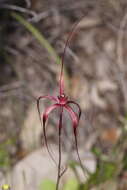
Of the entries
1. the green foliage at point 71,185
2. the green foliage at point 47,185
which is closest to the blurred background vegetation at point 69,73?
the green foliage at point 71,185

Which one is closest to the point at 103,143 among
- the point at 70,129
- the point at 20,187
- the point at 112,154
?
the point at 70,129

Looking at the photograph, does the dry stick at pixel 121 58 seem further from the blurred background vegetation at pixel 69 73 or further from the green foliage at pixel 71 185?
the green foliage at pixel 71 185

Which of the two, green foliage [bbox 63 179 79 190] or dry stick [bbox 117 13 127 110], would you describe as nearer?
green foliage [bbox 63 179 79 190]

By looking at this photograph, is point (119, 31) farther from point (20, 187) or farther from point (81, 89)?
point (20, 187)

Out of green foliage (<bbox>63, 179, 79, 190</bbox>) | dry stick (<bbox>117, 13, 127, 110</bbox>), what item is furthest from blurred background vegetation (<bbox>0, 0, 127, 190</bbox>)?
green foliage (<bbox>63, 179, 79, 190</bbox>)

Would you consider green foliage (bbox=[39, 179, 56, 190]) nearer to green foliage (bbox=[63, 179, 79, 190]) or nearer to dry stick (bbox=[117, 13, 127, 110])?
green foliage (bbox=[63, 179, 79, 190])

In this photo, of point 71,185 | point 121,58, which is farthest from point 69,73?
point 71,185

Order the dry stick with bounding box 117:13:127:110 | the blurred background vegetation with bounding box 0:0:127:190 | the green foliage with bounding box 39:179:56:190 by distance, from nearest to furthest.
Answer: the green foliage with bounding box 39:179:56:190, the blurred background vegetation with bounding box 0:0:127:190, the dry stick with bounding box 117:13:127:110

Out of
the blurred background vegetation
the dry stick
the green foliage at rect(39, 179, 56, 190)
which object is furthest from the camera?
the dry stick
